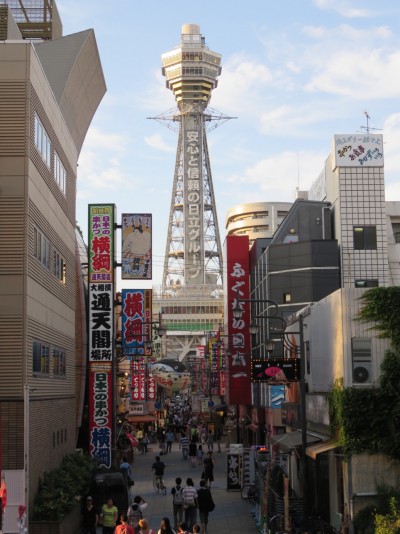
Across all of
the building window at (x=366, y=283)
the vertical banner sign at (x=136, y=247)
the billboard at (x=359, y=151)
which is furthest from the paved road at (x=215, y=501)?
the billboard at (x=359, y=151)

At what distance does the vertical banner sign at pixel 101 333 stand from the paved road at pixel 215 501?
2.77 metres

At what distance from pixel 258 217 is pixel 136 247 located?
128 meters

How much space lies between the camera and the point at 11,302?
22.5 meters

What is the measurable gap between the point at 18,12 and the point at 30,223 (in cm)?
3085

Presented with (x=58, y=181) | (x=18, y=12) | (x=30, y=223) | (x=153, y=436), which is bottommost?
(x=153, y=436)

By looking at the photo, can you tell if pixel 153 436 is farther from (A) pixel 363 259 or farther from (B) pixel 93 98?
(B) pixel 93 98

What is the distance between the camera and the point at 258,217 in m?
166

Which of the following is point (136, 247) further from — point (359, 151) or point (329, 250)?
point (359, 151)

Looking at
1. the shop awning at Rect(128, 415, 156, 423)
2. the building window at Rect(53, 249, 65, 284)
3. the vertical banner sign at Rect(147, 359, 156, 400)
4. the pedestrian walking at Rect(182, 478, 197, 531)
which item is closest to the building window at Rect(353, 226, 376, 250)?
the building window at Rect(53, 249, 65, 284)

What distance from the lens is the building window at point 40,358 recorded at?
80.3 feet

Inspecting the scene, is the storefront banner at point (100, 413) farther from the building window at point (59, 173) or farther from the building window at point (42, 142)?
the building window at point (42, 142)

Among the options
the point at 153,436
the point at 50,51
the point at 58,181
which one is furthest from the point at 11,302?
the point at 153,436

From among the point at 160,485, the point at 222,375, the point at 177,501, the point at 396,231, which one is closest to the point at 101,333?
the point at 160,485

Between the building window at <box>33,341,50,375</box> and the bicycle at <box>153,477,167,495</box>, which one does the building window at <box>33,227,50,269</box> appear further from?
the bicycle at <box>153,477,167,495</box>
